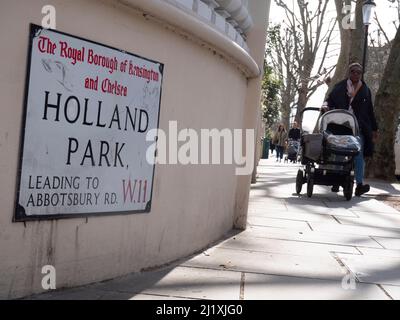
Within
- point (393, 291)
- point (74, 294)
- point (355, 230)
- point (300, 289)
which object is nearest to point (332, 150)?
point (355, 230)

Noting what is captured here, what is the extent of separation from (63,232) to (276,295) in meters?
1.34

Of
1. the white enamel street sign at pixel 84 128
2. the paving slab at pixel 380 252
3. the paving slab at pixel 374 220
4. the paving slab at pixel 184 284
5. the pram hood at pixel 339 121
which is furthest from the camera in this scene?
the pram hood at pixel 339 121

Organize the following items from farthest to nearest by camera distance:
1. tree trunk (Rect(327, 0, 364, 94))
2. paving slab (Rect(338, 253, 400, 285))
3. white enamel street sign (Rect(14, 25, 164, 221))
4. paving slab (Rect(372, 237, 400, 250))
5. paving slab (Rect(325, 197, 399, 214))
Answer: tree trunk (Rect(327, 0, 364, 94)), paving slab (Rect(325, 197, 399, 214)), paving slab (Rect(372, 237, 400, 250)), paving slab (Rect(338, 253, 400, 285)), white enamel street sign (Rect(14, 25, 164, 221))

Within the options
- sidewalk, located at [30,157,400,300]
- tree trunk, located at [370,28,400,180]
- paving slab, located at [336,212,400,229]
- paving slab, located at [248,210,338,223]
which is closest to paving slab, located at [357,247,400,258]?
sidewalk, located at [30,157,400,300]

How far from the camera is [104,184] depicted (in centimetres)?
353

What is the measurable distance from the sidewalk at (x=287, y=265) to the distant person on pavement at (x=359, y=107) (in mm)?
1866

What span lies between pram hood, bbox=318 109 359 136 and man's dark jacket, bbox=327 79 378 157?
34.1 inches

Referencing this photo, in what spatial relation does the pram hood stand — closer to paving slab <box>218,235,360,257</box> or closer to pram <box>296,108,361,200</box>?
pram <box>296,108,361,200</box>

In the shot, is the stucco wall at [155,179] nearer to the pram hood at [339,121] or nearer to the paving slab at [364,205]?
the paving slab at [364,205]

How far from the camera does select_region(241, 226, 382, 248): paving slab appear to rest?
5.64m

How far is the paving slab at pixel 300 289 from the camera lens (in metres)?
3.58

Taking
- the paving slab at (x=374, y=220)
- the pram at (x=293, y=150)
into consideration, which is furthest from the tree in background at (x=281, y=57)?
the paving slab at (x=374, y=220)

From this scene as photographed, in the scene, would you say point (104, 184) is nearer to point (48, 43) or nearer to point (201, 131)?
point (48, 43)
